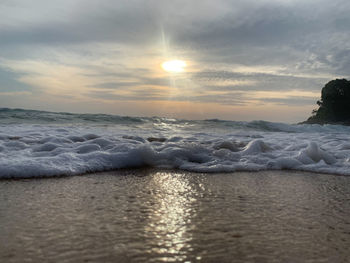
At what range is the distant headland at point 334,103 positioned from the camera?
2788 cm

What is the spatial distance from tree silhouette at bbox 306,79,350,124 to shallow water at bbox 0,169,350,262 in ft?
91.9

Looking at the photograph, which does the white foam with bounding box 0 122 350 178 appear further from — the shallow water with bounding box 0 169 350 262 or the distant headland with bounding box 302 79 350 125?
the distant headland with bounding box 302 79 350 125

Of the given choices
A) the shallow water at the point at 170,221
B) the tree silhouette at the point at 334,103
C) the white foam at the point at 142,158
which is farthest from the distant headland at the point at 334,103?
the shallow water at the point at 170,221

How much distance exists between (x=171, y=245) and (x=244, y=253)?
357mm

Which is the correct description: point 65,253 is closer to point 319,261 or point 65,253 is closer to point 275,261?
point 275,261

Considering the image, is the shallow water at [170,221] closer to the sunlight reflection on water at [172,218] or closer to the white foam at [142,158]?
the sunlight reflection on water at [172,218]

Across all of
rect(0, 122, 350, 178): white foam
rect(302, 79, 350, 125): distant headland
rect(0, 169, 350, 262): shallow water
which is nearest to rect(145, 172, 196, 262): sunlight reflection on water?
rect(0, 169, 350, 262): shallow water

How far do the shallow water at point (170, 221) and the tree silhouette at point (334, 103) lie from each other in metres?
28.0

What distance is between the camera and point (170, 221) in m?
1.88

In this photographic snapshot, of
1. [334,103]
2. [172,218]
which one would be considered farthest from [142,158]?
[334,103]

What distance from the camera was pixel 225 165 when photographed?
3.99 metres

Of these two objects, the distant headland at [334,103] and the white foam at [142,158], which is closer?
the white foam at [142,158]

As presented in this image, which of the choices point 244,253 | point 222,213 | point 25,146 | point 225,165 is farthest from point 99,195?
point 25,146

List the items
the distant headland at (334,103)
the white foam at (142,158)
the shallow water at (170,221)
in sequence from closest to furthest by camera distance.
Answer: the shallow water at (170,221) < the white foam at (142,158) < the distant headland at (334,103)
